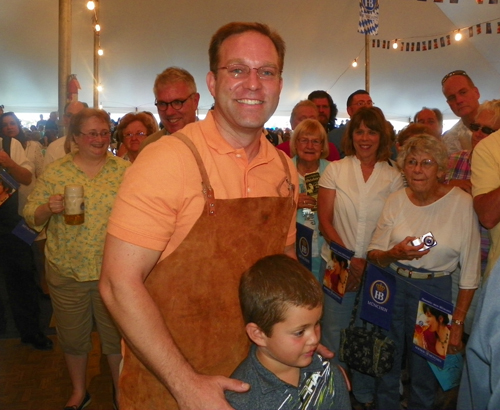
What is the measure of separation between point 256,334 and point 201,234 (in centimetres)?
36

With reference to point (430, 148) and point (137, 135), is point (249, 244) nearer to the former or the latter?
point (430, 148)

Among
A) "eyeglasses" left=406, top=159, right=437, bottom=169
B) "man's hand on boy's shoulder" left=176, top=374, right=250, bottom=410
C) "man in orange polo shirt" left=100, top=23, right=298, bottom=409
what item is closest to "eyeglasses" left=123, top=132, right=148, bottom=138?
"eyeglasses" left=406, top=159, right=437, bottom=169

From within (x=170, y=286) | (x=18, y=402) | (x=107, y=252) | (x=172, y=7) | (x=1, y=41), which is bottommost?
(x=18, y=402)

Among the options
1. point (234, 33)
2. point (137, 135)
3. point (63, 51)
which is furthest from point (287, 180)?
point (63, 51)

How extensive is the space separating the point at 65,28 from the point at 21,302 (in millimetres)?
3232

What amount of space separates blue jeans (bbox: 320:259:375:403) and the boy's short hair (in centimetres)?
164

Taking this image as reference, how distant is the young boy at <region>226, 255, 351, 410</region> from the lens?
1.41 meters

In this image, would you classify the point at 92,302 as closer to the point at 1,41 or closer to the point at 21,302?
the point at 21,302

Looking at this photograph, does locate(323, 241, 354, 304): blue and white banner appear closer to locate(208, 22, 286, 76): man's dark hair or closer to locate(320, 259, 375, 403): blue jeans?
locate(320, 259, 375, 403): blue jeans

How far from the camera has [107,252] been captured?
Result: 124cm

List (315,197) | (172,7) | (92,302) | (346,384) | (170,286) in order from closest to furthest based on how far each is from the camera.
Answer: (170,286) < (346,384) < (92,302) < (315,197) < (172,7)

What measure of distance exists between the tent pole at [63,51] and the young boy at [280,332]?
179 inches

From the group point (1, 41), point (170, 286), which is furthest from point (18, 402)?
point (1, 41)

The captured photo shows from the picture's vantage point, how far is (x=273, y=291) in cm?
142
